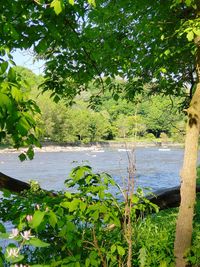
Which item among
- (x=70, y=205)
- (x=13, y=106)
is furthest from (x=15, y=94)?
(x=70, y=205)

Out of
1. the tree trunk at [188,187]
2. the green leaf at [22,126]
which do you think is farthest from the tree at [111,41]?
the green leaf at [22,126]

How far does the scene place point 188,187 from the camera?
15.8 feet

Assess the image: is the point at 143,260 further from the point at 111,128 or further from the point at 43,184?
the point at 43,184

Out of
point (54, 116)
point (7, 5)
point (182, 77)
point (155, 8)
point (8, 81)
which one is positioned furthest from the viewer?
point (54, 116)

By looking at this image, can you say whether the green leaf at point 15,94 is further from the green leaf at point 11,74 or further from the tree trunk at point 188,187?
the tree trunk at point 188,187

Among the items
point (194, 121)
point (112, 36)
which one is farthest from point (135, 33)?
point (194, 121)

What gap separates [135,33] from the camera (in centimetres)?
657

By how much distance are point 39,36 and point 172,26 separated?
8.39ft

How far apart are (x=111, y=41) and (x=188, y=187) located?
104 inches

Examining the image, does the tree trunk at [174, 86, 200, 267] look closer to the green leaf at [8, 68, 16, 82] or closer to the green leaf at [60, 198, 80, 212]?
the green leaf at [60, 198, 80, 212]

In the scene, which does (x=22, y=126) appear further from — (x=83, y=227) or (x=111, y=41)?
(x=111, y=41)

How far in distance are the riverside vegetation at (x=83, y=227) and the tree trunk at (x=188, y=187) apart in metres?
0.19

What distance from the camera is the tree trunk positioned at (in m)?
4.82

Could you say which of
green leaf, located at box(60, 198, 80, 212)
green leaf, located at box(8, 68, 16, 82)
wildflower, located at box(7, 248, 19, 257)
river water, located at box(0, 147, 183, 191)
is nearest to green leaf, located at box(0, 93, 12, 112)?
green leaf, located at box(8, 68, 16, 82)
